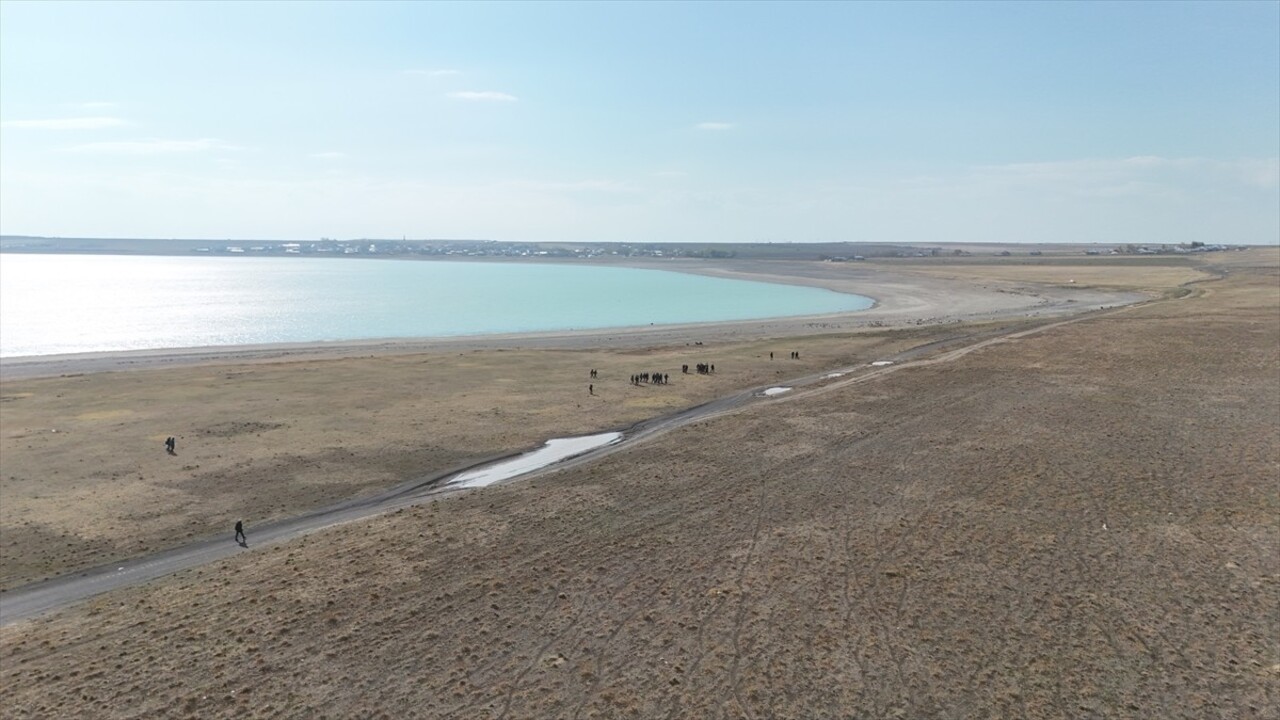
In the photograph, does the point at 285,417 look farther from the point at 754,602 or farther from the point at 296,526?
the point at 754,602

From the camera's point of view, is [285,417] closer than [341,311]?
Yes

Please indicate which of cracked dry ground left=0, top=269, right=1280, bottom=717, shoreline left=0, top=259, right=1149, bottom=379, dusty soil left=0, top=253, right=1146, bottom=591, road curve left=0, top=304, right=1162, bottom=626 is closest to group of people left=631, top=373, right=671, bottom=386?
dusty soil left=0, top=253, right=1146, bottom=591

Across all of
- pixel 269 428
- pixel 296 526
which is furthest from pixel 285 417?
pixel 296 526

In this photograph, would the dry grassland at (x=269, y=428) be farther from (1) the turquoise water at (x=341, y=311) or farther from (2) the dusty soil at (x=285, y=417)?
(1) the turquoise water at (x=341, y=311)

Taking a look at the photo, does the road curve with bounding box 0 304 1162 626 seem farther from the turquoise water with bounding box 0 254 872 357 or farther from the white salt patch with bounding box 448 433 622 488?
the turquoise water with bounding box 0 254 872 357

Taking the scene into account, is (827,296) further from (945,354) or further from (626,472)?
(626,472)

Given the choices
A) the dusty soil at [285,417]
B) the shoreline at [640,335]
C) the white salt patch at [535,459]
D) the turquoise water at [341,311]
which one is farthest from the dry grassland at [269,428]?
the turquoise water at [341,311]
